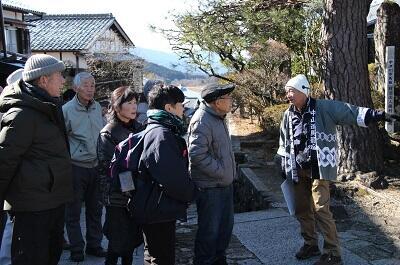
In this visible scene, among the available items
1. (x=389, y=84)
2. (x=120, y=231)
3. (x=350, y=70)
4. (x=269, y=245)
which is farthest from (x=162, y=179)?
(x=389, y=84)

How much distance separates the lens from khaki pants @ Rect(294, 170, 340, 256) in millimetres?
4043

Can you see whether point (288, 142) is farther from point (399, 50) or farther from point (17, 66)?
point (399, 50)

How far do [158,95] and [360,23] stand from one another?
4.73 metres

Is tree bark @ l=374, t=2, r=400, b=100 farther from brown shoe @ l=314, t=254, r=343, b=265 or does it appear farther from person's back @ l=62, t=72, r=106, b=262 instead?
person's back @ l=62, t=72, r=106, b=262

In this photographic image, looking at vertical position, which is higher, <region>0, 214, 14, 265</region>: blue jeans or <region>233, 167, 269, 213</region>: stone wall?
<region>0, 214, 14, 265</region>: blue jeans

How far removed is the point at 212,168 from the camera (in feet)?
12.5

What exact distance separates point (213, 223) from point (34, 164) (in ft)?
5.28

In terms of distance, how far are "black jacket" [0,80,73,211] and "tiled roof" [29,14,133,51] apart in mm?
20445

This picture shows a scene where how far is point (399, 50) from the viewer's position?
10.1 metres

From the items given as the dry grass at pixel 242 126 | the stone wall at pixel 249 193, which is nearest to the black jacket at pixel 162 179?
the stone wall at pixel 249 193

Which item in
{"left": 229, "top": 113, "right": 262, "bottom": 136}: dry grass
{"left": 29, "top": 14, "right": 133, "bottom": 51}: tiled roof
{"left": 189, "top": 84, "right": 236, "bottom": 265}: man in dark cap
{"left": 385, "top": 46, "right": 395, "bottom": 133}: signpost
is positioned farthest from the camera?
{"left": 29, "top": 14, "right": 133, "bottom": 51}: tiled roof

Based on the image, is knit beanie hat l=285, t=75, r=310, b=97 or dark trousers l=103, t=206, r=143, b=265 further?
knit beanie hat l=285, t=75, r=310, b=97

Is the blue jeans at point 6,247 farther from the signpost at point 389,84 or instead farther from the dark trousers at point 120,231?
the signpost at point 389,84

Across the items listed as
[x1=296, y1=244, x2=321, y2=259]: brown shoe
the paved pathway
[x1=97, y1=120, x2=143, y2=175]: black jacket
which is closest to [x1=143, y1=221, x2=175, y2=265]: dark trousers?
[x1=97, y1=120, x2=143, y2=175]: black jacket
